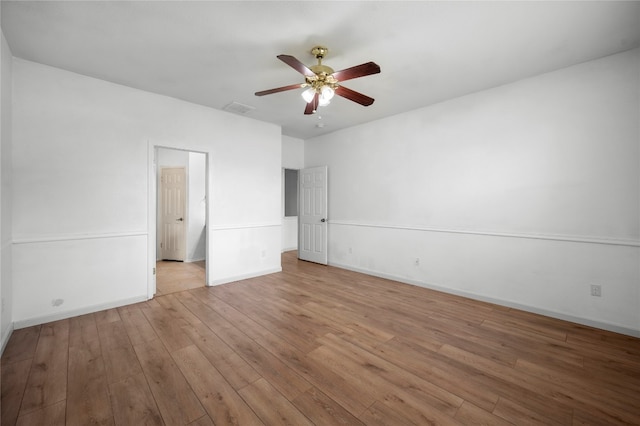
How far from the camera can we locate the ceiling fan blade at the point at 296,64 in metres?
2.14

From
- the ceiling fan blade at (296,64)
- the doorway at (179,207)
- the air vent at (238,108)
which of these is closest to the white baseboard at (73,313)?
the doorway at (179,207)

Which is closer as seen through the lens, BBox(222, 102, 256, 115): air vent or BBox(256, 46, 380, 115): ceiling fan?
BBox(256, 46, 380, 115): ceiling fan

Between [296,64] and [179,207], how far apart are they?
4992 mm

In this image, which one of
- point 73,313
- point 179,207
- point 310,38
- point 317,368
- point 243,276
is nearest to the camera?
point 317,368

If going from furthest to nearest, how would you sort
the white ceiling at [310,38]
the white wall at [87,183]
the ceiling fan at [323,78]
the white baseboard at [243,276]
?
1. the white baseboard at [243,276]
2. the white wall at [87,183]
3. the ceiling fan at [323,78]
4. the white ceiling at [310,38]

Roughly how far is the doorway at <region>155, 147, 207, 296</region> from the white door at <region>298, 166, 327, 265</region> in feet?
7.60

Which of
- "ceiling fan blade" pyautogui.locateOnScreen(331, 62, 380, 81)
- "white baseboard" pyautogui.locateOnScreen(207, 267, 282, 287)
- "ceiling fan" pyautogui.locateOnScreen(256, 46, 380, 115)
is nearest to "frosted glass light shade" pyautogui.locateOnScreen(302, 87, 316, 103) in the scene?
"ceiling fan" pyautogui.locateOnScreen(256, 46, 380, 115)

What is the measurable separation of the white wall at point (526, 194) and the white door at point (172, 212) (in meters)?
4.33

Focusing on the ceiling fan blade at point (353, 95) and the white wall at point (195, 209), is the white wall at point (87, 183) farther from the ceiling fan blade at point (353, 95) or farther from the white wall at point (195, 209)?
the ceiling fan blade at point (353, 95)

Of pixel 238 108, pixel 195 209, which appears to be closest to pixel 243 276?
pixel 195 209

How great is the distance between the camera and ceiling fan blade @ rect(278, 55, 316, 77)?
2.14 metres

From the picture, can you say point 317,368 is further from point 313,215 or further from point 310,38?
point 313,215

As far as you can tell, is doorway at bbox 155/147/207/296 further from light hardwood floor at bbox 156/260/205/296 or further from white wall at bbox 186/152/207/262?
light hardwood floor at bbox 156/260/205/296

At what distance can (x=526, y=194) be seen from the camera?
332 cm
